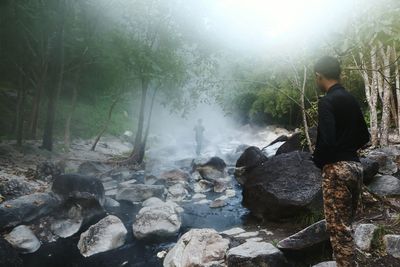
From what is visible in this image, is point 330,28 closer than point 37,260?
No

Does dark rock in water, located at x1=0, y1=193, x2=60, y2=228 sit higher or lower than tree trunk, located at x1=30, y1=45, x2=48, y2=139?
lower

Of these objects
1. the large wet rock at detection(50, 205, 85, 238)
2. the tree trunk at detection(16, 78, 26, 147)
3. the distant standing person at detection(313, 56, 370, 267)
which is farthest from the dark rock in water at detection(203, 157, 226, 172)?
the distant standing person at detection(313, 56, 370, 267)

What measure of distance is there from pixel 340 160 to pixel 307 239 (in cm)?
238

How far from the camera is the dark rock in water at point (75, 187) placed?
901cm

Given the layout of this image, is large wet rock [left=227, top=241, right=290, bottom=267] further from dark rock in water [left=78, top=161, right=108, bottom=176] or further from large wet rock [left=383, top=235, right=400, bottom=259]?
dark rock in water [left=78, top=161, right=108, bottom=176]

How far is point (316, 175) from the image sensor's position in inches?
339

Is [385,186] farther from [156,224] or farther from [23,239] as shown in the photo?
[23,239]

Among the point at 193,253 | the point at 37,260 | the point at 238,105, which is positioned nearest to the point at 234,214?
the point at 193,253

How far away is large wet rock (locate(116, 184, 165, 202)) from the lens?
36.5 feet

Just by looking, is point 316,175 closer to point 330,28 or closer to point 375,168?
point 375,168

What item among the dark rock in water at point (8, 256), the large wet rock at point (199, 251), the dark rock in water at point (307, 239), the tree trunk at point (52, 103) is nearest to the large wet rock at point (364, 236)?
the dark rock in water at point (307, 239)

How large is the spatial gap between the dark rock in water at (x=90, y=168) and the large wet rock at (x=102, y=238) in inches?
274

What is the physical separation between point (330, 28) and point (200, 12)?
12747 mm

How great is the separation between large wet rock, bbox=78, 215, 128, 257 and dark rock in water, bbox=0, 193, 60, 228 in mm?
1433
